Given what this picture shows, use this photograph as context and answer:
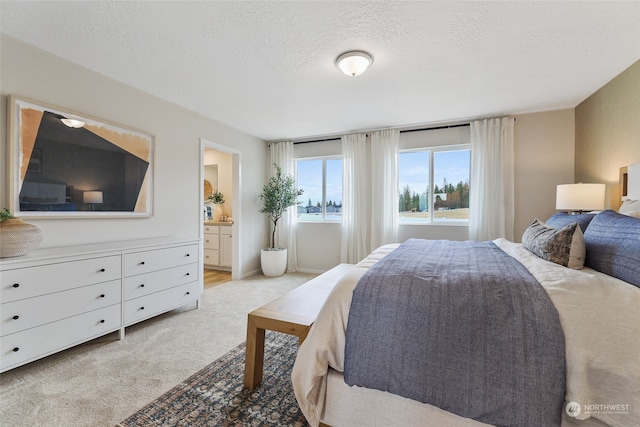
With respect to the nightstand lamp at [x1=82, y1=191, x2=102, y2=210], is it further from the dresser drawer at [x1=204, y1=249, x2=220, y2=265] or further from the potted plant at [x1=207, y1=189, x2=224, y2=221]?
the potted plant at [x1=207, y1=189, x2=224, y2=221]

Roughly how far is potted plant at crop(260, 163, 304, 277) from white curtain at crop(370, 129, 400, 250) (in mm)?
1316

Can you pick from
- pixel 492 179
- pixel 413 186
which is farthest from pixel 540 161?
pixel 413 186

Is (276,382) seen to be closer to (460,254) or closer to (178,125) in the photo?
(460,254)

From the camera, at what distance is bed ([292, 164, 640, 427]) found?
98 centimetres

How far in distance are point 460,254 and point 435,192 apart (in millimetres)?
2440

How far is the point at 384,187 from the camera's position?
4.26m

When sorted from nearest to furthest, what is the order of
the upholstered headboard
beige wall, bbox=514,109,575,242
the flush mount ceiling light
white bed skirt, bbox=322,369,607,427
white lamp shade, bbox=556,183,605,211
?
white bed skirt, bbox=322,369,607,427 → the flush mount ceiling light → the upholstered headboard → white lamp shade, bbox=556,183,605,211 → beige wall, bbox=514,109,575,242

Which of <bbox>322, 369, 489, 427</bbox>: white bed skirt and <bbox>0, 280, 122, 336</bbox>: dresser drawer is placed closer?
<bbox>322, 369, 489, 427</bbox>: white bed skirt

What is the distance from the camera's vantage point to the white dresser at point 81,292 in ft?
5.83

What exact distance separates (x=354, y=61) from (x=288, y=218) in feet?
10.5

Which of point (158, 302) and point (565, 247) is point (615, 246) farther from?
point (158, 302)

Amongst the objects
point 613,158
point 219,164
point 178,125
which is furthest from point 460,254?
point 219,164

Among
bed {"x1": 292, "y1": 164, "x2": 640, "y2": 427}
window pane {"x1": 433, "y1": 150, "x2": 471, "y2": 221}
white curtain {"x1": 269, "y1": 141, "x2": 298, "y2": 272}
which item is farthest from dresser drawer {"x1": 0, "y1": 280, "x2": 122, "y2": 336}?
window pane {"x1": 433, "y1": 150, "x2": 471, "y2": 221}

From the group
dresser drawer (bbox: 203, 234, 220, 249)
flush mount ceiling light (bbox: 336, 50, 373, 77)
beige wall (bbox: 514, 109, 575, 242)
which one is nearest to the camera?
flush mount ceiling light (bbox: 336, 50, 373, 77)
